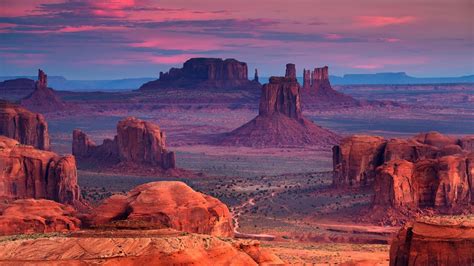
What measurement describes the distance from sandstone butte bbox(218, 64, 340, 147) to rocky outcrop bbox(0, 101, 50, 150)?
55.4m

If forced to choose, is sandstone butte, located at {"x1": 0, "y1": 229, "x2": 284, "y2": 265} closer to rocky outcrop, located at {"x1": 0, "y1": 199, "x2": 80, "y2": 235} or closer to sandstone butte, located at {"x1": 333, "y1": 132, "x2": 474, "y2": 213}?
rocky outcrop, located at {"x1": 0, "y1": 199, "x2": 80, "y2": 235}

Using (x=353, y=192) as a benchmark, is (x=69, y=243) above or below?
above

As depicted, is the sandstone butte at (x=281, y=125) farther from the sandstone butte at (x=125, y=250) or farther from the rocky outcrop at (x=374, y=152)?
the sandstone butte at (x=125, y=250)

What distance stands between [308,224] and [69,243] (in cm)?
5200

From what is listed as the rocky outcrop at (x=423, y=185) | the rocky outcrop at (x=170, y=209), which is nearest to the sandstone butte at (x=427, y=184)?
the rocky outcrop at (x=423, y=185)

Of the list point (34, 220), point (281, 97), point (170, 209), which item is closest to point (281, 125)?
point (281, 97)

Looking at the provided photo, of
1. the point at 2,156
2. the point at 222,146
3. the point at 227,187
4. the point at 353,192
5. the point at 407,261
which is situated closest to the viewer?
the point at 407,261

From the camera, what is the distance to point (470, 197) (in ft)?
292

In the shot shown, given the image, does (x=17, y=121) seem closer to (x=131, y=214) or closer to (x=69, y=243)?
(x=131, y=214)

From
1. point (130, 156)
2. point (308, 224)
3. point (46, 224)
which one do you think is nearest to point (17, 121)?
point (130, 156)

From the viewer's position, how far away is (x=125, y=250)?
36.6m

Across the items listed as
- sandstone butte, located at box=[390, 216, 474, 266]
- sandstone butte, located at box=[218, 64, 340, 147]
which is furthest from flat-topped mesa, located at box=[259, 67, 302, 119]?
sandstone butte, located at box=[390, 216, 474, 266]

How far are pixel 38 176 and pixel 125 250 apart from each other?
171 feet

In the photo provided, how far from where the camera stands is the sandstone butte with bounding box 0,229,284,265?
36406mm
